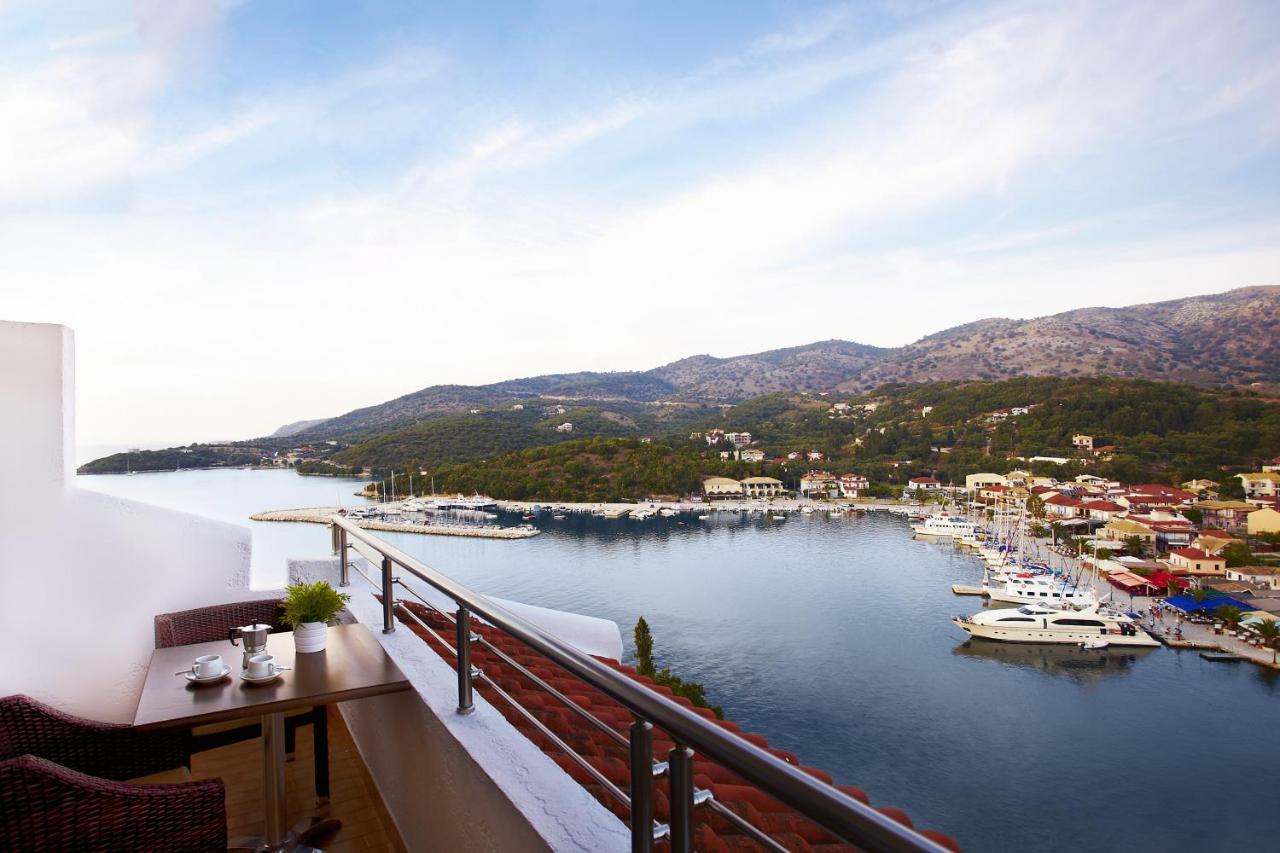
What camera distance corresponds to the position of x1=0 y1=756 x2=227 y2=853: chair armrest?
1232 mm

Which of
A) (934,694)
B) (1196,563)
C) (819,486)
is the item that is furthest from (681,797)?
(819,486)

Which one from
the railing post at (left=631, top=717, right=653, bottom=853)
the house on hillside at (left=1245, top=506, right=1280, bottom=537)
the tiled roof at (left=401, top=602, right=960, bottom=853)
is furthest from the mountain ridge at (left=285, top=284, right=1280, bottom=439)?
the railing post at (left=631, top=717, right=653, bottom=853)

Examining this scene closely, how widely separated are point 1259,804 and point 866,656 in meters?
9.88

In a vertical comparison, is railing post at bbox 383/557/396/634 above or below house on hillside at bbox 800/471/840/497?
above

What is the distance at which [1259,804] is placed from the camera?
17.4m

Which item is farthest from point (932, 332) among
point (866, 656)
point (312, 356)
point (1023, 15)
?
point (312, 356)

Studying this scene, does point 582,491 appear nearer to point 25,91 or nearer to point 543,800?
point 25,91

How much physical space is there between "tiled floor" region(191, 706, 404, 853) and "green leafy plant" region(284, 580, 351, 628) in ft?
2.09

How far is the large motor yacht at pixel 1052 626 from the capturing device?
998 inches

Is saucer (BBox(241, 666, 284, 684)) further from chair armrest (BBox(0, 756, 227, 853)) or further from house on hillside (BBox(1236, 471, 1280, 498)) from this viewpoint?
house on hillside (BBox(1236, 471, 1280, 498))

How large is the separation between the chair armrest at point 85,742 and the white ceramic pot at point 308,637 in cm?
41

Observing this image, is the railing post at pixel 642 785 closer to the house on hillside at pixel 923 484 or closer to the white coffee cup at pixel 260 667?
the white coffee cup at pixel 260 667

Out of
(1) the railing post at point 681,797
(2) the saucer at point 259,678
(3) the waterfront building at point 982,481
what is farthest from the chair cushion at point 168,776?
(3) the waterfront building at point 982,481

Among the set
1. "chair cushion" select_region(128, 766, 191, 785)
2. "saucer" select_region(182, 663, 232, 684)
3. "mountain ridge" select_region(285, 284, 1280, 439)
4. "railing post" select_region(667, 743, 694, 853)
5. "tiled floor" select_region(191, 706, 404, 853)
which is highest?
"mountain ridge" select_region(285, 284, 1280, 439)
